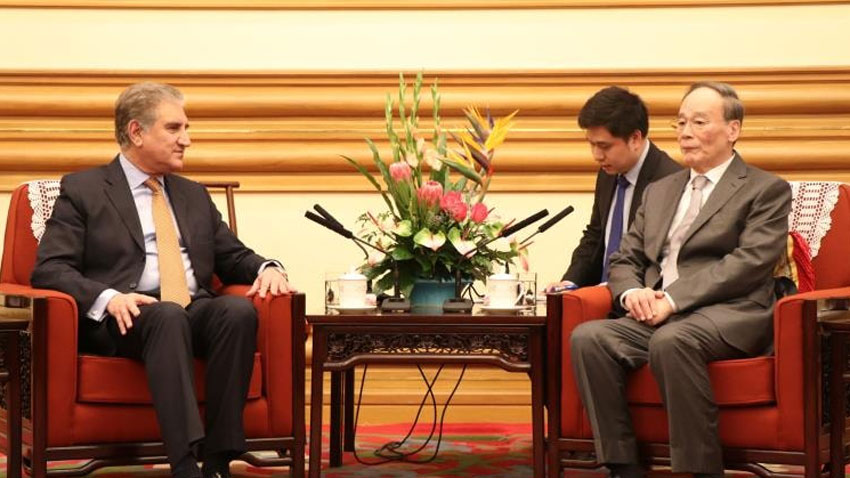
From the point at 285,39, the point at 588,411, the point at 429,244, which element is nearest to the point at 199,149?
the point at 285,39

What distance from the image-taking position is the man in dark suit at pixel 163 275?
361cm

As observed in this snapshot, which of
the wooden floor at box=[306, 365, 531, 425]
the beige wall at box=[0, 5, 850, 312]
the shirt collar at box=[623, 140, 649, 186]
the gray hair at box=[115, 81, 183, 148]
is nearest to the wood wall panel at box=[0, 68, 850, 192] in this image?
the beige wall at box=[0, 5, 850, 312]

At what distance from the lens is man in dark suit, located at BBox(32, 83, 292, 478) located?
361 centimetres

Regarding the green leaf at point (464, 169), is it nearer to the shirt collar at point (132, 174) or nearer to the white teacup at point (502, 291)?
the white teacup at point (502, 291)

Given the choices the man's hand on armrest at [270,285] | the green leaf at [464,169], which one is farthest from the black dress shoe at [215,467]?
the green leaf at [464,169]

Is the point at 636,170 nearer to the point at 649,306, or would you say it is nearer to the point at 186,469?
the point at 649,306

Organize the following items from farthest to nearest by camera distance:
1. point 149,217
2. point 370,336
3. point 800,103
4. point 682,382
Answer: point 800,103 → point 149,217 → point 370,336 → point 682,382

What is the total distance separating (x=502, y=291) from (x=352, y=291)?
1.42 feet

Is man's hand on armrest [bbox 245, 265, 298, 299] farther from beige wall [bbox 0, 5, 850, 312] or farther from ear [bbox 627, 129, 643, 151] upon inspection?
beige wall [bbox 0, 5, 850, 312]

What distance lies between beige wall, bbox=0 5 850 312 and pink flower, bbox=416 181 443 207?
1386mm

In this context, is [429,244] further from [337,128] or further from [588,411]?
[337,128]

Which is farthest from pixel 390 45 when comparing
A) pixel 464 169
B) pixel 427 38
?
pixel 464 169

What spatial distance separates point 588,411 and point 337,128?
2.11 metres

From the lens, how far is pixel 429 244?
3.96 meters
